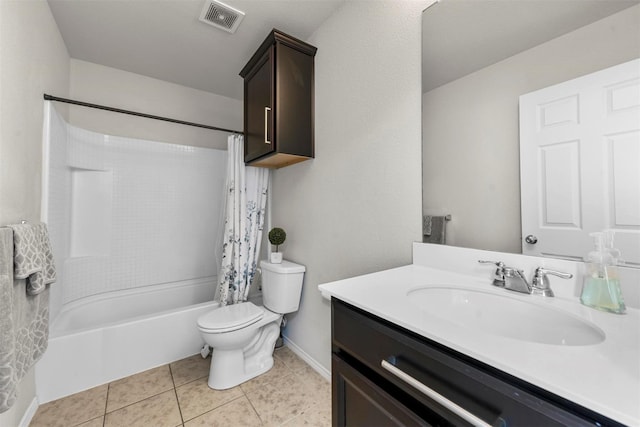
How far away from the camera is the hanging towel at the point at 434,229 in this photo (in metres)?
1.12

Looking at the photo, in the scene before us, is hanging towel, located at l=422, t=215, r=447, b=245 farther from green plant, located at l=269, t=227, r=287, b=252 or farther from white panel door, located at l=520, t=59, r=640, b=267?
green plant, located at l=269, t=227, r=287, b=252

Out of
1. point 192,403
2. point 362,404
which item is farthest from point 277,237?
point 362,404

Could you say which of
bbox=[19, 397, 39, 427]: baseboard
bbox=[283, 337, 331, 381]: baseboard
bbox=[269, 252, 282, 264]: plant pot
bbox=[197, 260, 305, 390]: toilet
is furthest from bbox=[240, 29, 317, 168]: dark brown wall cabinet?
bbox=[19, 397, 39, 427]: baseboard

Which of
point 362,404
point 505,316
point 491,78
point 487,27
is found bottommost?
point 362,404

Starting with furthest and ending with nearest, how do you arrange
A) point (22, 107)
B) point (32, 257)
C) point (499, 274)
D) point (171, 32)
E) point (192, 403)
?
point (171, 32)
point (192, 403)
point (22, 107)
point (32, 257)
point (499, 274)

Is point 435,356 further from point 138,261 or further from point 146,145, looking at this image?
point 146,145

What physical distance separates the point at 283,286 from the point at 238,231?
59 centimetres

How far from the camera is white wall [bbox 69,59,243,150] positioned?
218 cm

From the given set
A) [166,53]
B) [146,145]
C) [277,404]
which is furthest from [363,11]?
[277,404]

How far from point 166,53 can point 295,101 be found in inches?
47.8

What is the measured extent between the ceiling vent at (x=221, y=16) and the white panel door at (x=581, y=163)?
1712 millimetres

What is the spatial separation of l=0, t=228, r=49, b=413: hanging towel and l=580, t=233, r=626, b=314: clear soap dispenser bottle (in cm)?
185

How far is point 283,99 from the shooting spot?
5.62 ft

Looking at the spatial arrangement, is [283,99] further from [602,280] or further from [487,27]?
[602,280]
